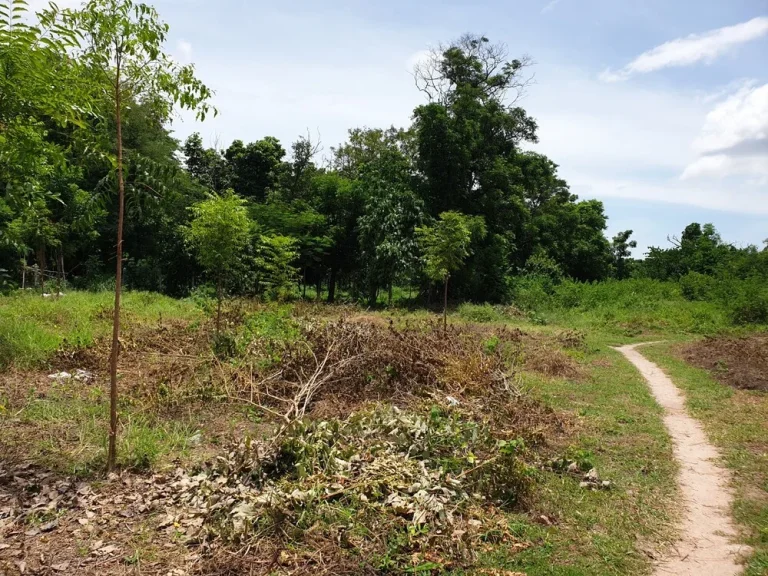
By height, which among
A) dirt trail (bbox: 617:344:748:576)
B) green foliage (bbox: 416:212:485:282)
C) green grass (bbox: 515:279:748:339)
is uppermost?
green foliage (bbox: 416:212:485:282)

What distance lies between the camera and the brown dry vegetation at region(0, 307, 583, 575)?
3.84 meters

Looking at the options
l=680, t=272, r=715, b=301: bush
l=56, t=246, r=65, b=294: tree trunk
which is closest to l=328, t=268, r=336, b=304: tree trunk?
A: l=56, t=246, r=65, b=294: tree trunk

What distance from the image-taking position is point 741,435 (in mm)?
7164

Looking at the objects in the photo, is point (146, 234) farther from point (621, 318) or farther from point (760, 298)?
point (760, 298)

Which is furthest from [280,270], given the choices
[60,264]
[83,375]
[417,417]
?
[417,417]

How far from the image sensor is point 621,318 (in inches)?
822

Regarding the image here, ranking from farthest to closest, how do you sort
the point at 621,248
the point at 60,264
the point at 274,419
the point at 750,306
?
the point at 621,248 < the point at 60,264 < the point at 750,306 < the point at 274,419

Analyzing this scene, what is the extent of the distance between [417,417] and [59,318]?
10622 millimetres

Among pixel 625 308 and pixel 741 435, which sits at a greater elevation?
pixel 625 308

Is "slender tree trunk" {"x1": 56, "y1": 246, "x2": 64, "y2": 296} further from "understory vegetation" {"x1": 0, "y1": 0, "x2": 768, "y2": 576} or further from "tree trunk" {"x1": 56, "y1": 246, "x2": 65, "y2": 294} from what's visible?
"understory vegetation" {"x1": 0, "y1": 0, "x2": 768, "y2": 576}

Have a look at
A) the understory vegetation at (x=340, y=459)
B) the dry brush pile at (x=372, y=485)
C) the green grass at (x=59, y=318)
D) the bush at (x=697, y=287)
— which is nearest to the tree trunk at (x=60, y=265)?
the green grass at (x=59, y=318)

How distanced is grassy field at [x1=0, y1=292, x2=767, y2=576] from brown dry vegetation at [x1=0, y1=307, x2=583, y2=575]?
0.12ft

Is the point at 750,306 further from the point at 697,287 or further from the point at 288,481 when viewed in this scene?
the point at 288,481

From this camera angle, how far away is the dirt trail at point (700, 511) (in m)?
4.08
